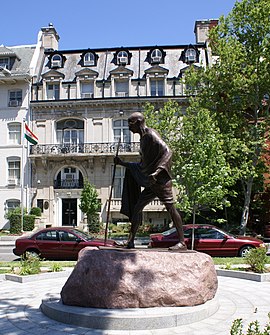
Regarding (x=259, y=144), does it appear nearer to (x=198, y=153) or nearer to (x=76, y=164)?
(x=198, y=153)

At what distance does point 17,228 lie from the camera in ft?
94.8

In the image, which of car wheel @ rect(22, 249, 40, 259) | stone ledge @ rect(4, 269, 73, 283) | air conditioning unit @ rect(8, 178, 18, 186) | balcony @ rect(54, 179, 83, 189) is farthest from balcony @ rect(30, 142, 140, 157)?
stone ledge @ rect(4, 269, 73, 283)

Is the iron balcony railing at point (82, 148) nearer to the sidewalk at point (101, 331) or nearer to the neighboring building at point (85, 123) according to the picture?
the neighboring building at point (85, 123)

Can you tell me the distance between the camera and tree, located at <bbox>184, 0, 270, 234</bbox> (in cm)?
2348

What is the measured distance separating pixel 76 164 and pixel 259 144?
1576 centimetres

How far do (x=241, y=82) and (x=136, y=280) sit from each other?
19.2 meters

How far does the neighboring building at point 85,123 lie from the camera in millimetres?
33594

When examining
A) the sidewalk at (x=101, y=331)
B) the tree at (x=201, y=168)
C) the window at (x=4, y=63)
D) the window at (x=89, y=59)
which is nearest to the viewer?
the sidewalk at (x=101, y=331)

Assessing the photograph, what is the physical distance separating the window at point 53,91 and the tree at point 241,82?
13.6m

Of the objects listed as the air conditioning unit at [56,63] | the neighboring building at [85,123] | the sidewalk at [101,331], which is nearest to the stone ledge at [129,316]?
the sidewalk at [101,331]

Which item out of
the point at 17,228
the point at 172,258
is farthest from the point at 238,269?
the point at 17,228

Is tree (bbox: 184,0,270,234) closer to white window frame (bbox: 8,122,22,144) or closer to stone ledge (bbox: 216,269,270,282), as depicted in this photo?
stone ledge (bbox: 216,269,270,282)

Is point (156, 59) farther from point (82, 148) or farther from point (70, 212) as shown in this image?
point (70, 212)

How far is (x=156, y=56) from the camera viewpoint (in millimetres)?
35625
